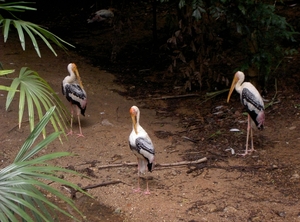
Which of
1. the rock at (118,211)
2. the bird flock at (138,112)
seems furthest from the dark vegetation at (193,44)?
the rock at (118,211)

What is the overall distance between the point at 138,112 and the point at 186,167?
88cm

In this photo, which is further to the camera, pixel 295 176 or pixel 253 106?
pixel 253 106

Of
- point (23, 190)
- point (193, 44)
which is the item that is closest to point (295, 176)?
point (193, 44)

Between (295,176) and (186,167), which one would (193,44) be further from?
(295,176)

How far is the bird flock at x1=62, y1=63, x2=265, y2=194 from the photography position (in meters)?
4.73

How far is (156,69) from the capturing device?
8.58 meters

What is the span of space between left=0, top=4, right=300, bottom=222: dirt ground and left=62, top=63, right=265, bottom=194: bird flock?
9.4 inches

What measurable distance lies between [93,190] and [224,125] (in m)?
2.20

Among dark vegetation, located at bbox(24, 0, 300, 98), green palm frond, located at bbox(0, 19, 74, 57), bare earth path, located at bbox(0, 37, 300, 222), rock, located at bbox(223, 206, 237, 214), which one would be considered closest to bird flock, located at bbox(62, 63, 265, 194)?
bare earth path, located at bbox(0, 37, 300, 222)

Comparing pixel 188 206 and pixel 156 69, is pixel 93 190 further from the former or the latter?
pixel 156 69

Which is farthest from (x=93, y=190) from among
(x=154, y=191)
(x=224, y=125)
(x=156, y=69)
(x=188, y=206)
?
(x=156, y=69)

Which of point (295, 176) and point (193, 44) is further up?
point (193, 44)

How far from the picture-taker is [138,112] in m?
4.92

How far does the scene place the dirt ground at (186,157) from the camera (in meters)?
4.50
